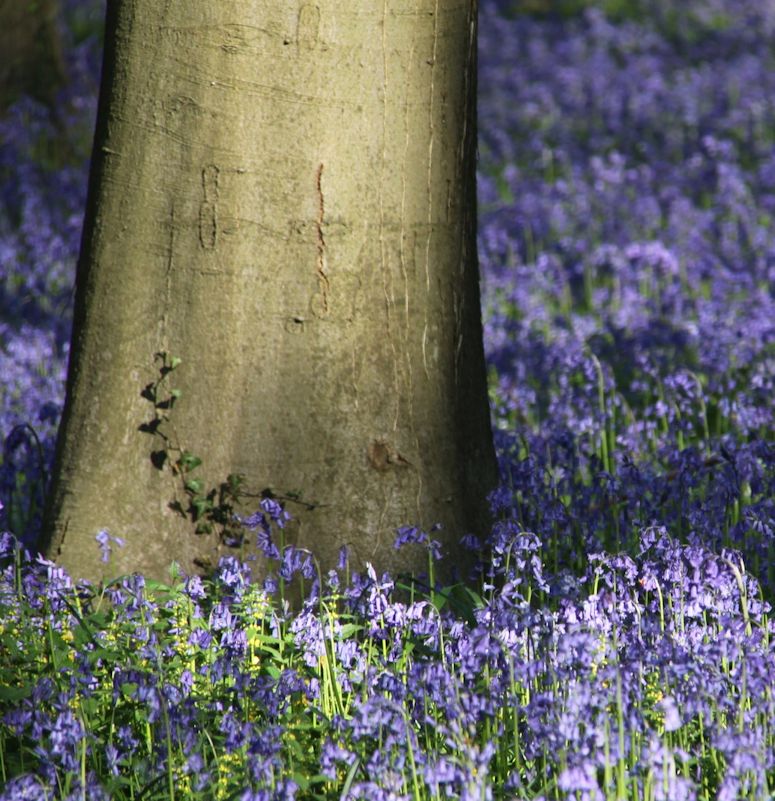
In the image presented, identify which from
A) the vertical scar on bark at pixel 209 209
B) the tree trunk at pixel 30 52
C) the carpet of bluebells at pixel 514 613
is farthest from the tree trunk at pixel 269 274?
the tree trunk at pixel 30 52

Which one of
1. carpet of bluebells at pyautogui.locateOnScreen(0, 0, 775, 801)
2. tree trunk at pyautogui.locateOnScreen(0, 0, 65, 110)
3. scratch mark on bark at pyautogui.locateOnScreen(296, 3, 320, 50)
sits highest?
tree trunk at pyautogui.locateOnScreen(0, 0, 65, 110)

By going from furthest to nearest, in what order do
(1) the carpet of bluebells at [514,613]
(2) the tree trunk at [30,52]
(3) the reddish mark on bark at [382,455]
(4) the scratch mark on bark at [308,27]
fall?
(2) the tree trunk at [30,52], (3) the reddish mark on bark at [382,455], (4) the scratch mark on bark at [308,27], (1) the carpet of bluebells at [514,613]

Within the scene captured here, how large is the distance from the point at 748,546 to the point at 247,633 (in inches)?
59.9

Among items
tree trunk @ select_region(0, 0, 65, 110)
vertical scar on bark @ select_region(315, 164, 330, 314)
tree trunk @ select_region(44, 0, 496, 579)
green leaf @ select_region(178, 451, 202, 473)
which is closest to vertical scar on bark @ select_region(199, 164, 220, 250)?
tree trunk @ select_region(44, 0, 496, 579)

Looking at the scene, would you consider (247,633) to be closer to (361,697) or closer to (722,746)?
(361,697)

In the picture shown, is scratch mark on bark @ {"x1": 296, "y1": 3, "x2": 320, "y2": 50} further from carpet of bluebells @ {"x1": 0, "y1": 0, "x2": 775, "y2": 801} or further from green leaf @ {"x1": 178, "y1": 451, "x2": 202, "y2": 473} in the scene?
carpet of bluebells @ {"x1": 0, "y1": 0, "x2": 775, "y2": 801}

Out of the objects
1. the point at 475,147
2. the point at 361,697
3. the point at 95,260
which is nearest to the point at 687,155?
the point at 475,147

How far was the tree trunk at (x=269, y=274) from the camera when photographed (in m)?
3.36

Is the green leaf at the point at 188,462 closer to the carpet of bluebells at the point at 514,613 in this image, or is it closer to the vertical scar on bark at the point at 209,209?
the carpet of bluebells at the point at 514,613

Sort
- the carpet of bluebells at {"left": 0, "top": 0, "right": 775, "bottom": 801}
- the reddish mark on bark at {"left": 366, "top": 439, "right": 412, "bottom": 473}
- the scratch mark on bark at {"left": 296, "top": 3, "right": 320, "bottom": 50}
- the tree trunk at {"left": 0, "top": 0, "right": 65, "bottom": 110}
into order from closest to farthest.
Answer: the carpet of bluebells at {"left": 0, "top": 0, "right": 775, "bottom": 801}
the scratch mark on bark at {"left": 296, "top": 3, "right": 320, "bottom": 50}
the reddish mark on bark at {"left": 366, "top": 439, "right": 412, "bottom": 473}
the tree trunk at {"left": 0, "top": 0, "right": 65, "bottom": 110}

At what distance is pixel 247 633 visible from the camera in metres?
3.04

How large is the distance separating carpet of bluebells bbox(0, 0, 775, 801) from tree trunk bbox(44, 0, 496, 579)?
0.16m

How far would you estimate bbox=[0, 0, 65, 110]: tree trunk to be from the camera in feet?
31.5

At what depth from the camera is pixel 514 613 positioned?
8.86ft
